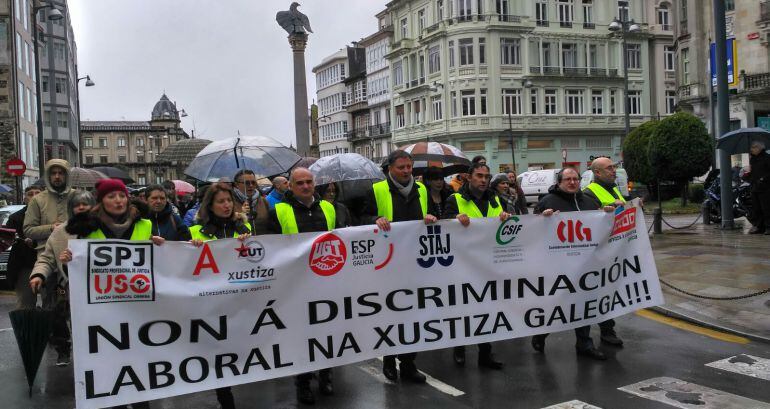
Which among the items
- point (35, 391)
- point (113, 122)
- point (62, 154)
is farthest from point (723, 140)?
point (113, 122)

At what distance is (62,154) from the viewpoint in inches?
2606

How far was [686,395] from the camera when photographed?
19.1ft

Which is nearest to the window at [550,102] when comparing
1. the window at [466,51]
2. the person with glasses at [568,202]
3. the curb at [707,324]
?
the window at [466,51]

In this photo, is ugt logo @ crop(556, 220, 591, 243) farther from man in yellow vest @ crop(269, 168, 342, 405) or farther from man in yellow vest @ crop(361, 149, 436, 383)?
man in yellow vest @ crop(269, 168, 342, 405)

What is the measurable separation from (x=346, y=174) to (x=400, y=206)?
121 inches

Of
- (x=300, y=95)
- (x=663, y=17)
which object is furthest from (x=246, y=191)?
(x=663, y=17)

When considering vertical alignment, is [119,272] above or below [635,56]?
below

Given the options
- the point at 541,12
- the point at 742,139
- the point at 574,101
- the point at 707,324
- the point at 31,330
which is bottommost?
the point at 707,324

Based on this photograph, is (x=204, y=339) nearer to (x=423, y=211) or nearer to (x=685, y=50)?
(x=423, y=211)

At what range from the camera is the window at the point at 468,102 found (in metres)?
56.0

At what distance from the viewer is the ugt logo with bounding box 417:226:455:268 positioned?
21.5 ft

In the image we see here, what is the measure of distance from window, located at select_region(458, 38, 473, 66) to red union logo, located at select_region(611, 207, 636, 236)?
4970cm

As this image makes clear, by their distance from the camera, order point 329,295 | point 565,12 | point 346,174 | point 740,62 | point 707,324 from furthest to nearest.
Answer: point 565,12, point 740,62, point 346,174, point 707,324, point 329,295

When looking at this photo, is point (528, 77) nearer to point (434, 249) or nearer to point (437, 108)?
point (437, 108)
